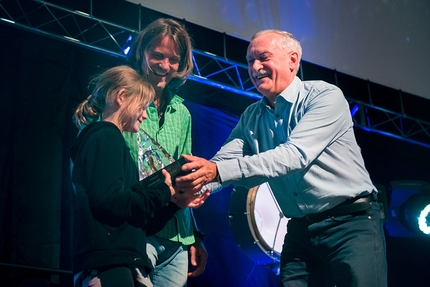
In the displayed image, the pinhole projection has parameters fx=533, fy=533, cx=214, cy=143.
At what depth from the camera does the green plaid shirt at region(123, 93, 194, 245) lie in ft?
7.45

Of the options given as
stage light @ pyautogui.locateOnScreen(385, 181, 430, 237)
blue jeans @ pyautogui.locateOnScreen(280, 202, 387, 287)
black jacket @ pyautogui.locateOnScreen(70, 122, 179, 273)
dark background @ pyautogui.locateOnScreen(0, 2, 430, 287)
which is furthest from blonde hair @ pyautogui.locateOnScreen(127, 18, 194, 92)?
stage light @ pyautogui.locateOnScreen(385, 181, 430, 237)

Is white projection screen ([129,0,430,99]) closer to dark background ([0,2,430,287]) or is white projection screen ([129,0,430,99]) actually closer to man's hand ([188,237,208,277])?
dark background ([0,2,430,287])

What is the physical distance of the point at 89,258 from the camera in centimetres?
179

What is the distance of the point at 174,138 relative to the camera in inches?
101

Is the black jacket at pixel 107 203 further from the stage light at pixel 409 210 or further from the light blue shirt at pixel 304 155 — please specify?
the stage light at pixel 409 210

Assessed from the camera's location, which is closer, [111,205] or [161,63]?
[111,205]

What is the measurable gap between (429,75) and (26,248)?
152 inches

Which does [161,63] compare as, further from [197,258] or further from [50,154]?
[50,154]

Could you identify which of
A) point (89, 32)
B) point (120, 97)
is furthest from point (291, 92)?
point (89, 32)

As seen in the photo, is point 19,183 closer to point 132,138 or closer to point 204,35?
point 132,138

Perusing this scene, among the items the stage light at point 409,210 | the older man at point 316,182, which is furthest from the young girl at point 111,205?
the stage light at point 409,210

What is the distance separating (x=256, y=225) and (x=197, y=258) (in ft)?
4.94

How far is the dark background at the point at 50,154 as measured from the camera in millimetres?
3332

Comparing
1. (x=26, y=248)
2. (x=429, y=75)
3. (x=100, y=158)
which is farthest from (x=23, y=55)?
(x=429, y=75)
